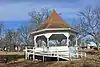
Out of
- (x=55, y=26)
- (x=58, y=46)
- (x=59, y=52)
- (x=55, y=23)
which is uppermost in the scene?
(x=55, y=23)

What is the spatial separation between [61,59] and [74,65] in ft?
18.4

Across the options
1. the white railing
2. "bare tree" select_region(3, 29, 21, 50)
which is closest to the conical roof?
the white railing

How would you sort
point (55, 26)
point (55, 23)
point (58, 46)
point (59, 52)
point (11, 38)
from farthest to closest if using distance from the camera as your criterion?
point (11, 38)
point (55, 23)
point (58, 46)
point (55, 26)
point (59, 52)

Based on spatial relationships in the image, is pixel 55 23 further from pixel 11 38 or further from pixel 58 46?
pixel 11 38

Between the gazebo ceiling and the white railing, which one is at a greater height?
the gazebo ceiling

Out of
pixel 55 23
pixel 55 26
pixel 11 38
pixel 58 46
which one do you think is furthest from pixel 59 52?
pixel 11 38

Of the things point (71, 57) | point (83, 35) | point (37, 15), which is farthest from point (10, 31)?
point (71, 57)

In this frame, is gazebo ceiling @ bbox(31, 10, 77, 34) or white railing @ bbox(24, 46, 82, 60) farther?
gazebo ceiling @ bbox(31, 10, 77, 34)

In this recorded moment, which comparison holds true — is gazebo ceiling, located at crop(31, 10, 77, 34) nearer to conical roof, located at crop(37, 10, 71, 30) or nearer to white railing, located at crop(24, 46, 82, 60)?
conical roof, located at crop(37, 10, 71, 30)

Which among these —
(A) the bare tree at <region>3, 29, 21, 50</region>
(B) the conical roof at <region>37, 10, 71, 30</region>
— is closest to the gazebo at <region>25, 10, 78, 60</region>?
(B) the conical roof at <region>37, 10, 71, 30</region>

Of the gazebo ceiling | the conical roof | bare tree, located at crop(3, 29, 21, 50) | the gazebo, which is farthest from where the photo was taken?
bare tree, located at crop(3, 29, 21, 50)

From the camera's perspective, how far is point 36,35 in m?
31.7

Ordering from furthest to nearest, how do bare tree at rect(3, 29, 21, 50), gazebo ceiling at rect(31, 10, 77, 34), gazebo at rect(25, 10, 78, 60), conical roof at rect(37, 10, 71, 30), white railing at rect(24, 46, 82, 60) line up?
bare tree at rect(3, 29, 21, 50)
conical roof at rect(37, 10, 71, 30)
gazebo ceiling at rect(31, 10, 77, 34)
gazebo at rect(25, 10, 78, 60)
white railing at rect(24, 46, 82, 60)

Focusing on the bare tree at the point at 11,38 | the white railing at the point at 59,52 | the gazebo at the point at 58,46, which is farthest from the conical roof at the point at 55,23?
the bare tree at the point at 11,38
